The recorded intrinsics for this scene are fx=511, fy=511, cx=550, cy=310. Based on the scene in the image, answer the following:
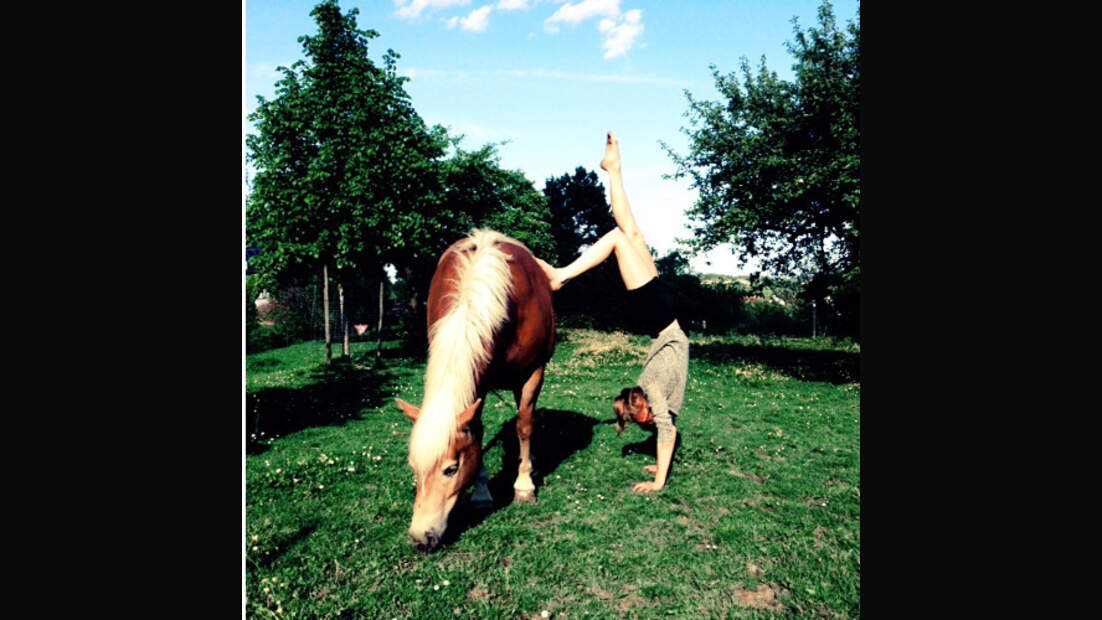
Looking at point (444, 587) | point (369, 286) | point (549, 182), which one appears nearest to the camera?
point (444, 587)

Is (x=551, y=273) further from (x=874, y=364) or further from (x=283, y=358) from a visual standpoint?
(x=283, y=358)

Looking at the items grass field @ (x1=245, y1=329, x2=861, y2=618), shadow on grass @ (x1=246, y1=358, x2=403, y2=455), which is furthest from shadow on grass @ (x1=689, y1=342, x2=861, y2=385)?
shadow on grass @ (x1=246, y1=358, x2=403, y2=455)

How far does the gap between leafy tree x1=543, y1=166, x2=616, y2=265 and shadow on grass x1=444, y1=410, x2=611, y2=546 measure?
42517 millimetres

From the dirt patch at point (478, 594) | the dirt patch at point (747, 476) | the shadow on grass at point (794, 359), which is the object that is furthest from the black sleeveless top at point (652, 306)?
the shadow on grass at point (794, 359)

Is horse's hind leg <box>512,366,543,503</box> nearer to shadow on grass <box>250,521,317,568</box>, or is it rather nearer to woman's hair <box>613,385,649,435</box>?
woman's hair <box>613,385,649,435</box>

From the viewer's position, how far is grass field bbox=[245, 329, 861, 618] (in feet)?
13.2

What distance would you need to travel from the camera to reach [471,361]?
4457 mm

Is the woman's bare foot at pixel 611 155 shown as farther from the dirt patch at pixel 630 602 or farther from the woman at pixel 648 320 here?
the dirt patch at pixel 630 602

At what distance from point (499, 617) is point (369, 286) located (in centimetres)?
3415

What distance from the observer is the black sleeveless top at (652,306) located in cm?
633

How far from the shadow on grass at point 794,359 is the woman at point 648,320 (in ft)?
40.0

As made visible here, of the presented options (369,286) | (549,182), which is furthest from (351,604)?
(549,182)

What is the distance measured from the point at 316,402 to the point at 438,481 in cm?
942

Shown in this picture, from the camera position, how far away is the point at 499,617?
3.78 m
